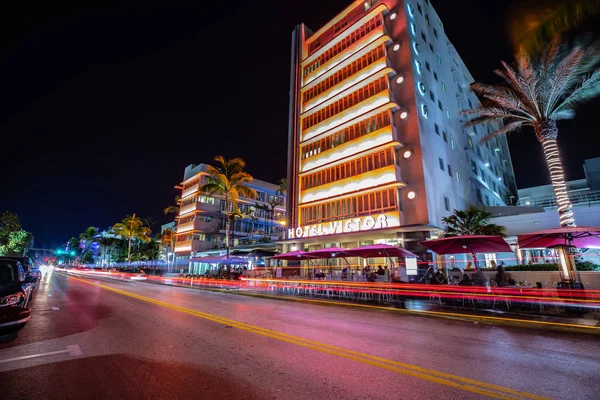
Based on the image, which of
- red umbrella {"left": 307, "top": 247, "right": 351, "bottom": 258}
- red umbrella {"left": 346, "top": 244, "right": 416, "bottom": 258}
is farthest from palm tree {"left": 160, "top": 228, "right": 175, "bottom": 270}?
red umbrella {"left": 346, "top": 244, "right": 416, "bottom": 258}

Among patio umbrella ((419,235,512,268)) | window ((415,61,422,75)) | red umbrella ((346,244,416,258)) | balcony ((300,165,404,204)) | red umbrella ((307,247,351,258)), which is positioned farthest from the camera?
window ((415,61,422,75))

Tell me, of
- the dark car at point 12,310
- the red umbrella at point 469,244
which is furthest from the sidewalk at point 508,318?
the dark car at point 12,310

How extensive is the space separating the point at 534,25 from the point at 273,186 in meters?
56.5

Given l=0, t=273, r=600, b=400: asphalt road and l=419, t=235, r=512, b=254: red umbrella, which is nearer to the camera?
l=0, t=273, r=600, b=400: asphalt road

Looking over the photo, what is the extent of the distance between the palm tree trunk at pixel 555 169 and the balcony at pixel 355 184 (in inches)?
401

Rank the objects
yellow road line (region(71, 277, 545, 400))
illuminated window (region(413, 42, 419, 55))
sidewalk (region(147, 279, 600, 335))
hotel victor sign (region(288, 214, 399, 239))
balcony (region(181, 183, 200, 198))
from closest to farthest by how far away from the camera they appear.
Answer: yellow road line (region(71, 277, 545, 400))
sidewalk (region(147, 279, 600, 335))
hotel victor sign (region(288, 214, 399, 239))
illuminated window (region(413, 42, 419, 55))
balcony (region(181, 183, 200, 198))

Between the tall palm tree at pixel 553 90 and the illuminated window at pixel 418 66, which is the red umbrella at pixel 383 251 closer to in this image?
the tall palm tree at pixel 553 90

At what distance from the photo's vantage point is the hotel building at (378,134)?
83.9ft

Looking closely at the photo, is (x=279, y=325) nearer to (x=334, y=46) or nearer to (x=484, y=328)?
(x=484, y=328)

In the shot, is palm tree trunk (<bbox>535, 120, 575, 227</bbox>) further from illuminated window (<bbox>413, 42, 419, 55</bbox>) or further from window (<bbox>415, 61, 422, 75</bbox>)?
illuminated window (<bbox>413, 42, 419, 55</bbox>)

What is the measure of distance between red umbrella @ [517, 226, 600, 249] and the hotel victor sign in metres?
11.9

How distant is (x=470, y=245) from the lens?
14258mm

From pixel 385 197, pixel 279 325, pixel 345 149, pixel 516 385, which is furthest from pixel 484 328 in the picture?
pixel 345 149

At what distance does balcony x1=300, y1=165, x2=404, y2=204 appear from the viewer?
85.0 ft
